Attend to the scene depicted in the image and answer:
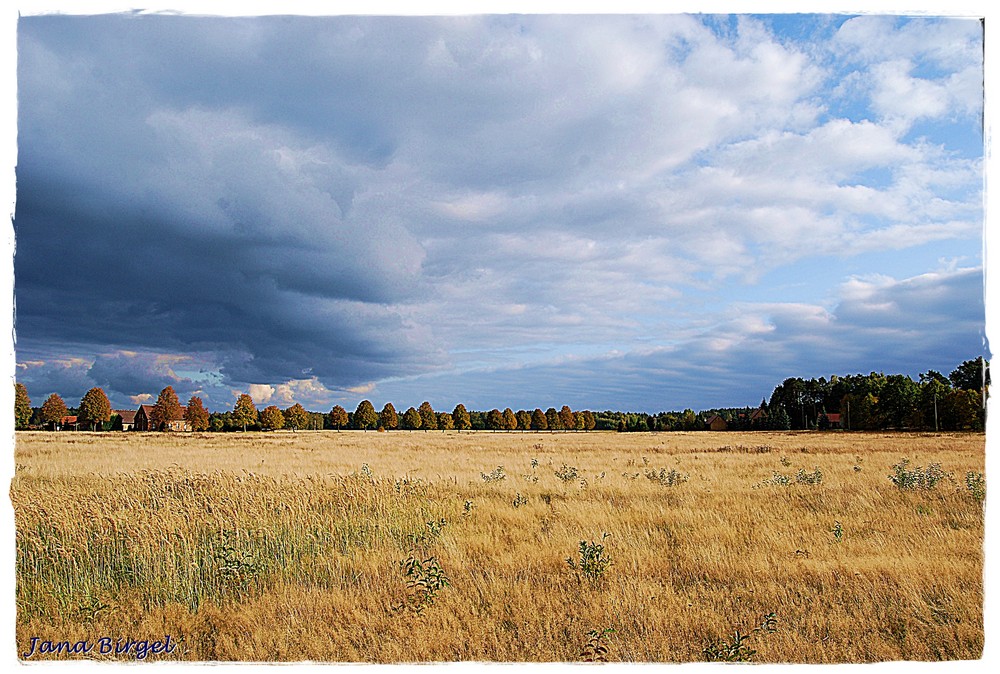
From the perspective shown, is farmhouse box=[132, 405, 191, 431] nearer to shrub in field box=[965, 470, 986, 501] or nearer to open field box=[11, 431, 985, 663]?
open field box=[11, 431, 985, 663]

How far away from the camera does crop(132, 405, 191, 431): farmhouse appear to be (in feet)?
173

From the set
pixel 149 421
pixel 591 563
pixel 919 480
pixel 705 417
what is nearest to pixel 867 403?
pixel 705 417

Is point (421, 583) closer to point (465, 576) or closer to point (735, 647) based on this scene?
point (465, 576)

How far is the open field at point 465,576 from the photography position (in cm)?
609

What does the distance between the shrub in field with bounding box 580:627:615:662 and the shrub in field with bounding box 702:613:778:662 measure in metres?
0.94

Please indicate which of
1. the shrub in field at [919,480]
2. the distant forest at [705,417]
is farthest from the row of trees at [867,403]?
the shrub in field at [919,480]

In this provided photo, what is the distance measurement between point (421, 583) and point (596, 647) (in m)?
2.07

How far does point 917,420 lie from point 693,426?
3804 centimetres

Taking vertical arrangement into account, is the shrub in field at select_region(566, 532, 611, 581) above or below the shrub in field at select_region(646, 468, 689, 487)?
A: above

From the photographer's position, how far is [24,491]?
8633 millimetres

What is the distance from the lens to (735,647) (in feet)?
18.7
